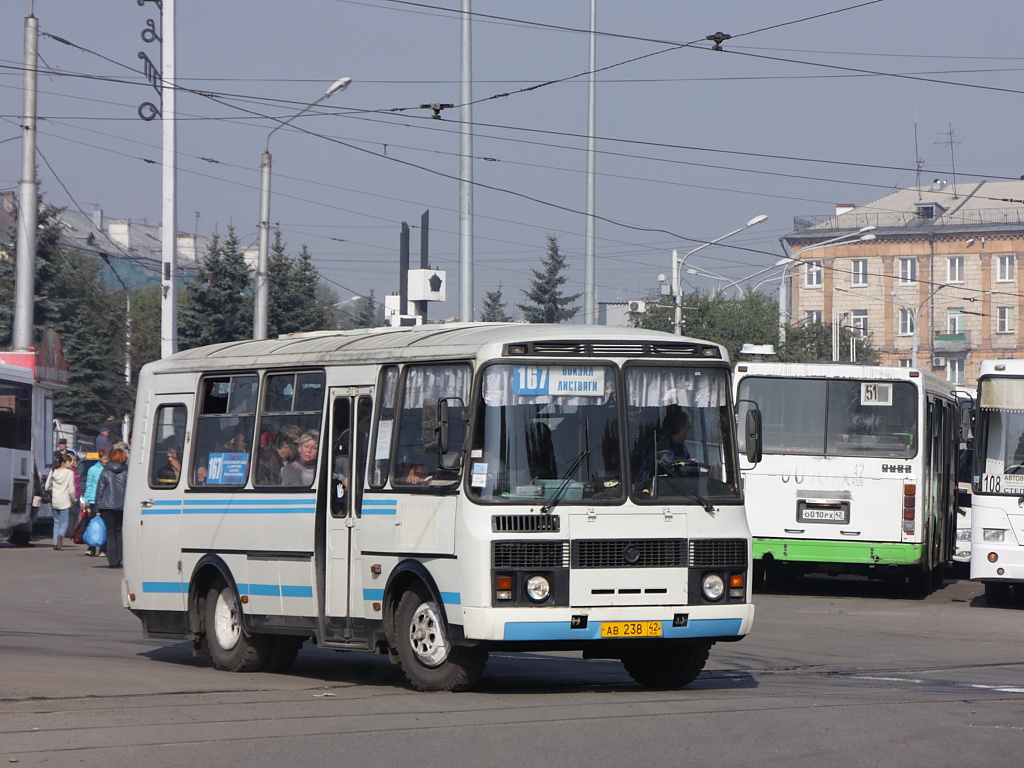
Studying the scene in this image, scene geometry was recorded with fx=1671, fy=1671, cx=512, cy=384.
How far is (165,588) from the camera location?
42.5ft

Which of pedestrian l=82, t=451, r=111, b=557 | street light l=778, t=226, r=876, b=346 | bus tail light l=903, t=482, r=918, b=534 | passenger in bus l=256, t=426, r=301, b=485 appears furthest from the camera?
street light l=778, t=226, r=876, b=346

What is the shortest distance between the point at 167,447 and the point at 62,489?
15.0 metres

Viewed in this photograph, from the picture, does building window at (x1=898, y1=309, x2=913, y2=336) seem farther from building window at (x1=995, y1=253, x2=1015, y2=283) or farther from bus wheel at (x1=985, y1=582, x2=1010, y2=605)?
bus wheel at (x1=985, y1=582, x2=1010, y2=605)

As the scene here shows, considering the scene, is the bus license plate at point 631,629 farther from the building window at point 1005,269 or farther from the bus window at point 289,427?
the building window at point 1005,269

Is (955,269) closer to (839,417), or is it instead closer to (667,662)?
(839,417)

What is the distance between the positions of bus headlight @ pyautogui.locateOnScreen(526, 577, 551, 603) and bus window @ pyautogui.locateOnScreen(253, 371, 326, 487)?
2.21 meters

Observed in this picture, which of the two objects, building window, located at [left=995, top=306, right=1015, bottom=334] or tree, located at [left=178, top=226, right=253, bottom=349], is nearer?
tree, located at [left=178, top=226, right=253, bottom=349]

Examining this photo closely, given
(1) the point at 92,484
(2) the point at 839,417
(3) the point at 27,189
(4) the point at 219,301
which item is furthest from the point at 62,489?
(4) the point at 219,301

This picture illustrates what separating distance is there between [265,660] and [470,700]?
2666 millimetres

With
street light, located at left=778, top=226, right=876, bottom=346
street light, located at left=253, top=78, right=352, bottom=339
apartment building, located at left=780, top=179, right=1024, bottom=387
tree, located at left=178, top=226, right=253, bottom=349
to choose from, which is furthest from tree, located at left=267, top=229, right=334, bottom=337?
Result: apartment building, located at left=780, top=179, right=1024, bottom=387

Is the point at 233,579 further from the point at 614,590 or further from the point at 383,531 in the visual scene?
the point at 614,590

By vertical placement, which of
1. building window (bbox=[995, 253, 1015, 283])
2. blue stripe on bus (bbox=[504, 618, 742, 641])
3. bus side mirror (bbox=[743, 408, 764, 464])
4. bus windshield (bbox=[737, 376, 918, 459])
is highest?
building window (bbox=[995, 253, 1015, 283])

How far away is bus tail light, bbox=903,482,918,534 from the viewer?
2009 cm

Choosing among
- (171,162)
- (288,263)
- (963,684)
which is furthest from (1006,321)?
(963,684)
